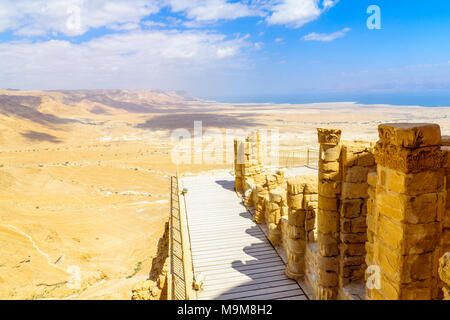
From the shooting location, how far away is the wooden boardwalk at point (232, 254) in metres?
7.31

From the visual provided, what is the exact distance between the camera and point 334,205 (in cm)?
590

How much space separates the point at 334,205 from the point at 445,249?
2.29m

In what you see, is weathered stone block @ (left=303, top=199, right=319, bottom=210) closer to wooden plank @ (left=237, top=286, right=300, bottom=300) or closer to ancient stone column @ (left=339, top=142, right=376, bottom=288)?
ancient stone column @ (left=339, top=142, right=376, bottom=288)

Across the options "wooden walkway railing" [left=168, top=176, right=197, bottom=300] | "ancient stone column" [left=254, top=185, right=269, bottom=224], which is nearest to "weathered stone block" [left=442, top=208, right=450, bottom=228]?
"wooden walkway railing" [left=168, top=176, right=197, bottom=300]

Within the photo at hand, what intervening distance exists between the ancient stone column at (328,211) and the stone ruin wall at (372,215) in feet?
0.06

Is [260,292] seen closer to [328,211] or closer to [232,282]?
[232,282]

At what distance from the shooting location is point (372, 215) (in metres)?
4.89

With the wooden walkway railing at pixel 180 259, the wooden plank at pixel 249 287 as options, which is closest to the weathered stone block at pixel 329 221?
the wooden plank at pixel 249 287

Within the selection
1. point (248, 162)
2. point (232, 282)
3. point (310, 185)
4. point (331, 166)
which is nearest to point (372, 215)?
point (331, 166)

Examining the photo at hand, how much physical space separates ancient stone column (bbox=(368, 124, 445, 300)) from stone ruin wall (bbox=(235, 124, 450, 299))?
0.03 ft

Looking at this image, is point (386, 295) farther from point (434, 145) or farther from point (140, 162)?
point (140, 162)

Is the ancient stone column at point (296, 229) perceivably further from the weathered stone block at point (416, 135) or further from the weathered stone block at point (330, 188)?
the weathered stone block at point (416, 135)
